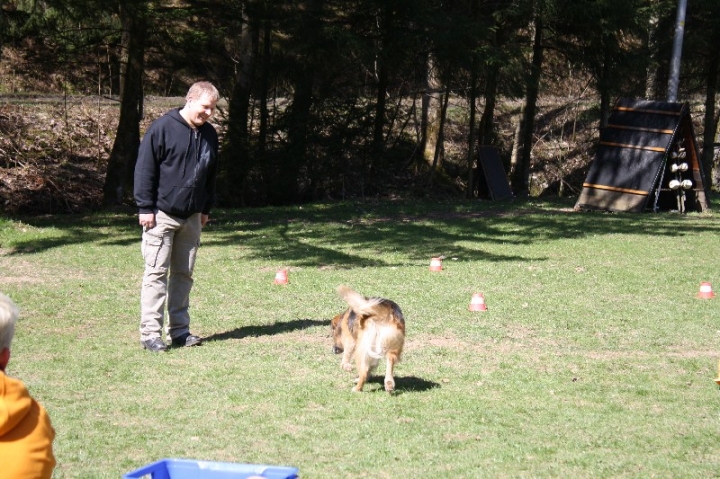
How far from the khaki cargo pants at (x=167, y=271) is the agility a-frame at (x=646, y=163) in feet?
55.2

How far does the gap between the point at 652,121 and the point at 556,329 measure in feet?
51.1

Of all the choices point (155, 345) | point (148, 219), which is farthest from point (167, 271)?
point (155, 345)

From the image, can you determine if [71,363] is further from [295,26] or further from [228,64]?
[228,64]

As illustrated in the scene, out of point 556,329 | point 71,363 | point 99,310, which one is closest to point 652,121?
point 556,329

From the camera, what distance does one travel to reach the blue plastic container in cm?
336

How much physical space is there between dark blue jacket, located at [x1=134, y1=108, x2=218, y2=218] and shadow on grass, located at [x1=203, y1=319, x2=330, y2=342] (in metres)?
1.38

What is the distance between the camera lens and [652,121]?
912 inches

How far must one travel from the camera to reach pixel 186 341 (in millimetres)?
8188

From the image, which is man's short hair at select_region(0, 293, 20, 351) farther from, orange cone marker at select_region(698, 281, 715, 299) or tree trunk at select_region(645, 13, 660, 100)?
tree trunk at select_region(645, 13, 660, 100)

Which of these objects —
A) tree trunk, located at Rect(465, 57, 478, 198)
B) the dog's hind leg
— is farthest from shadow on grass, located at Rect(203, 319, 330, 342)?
tree trunk, located at Rect(465, 57, 478, 198)

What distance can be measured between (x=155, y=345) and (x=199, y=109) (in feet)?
6.96

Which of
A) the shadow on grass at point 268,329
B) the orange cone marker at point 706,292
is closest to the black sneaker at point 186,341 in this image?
the shadow on grass at point 268,329

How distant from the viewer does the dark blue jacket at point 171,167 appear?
25.5 feet

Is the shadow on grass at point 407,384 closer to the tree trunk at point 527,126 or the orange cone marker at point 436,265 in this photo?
the orange cone marker at point 436,265
